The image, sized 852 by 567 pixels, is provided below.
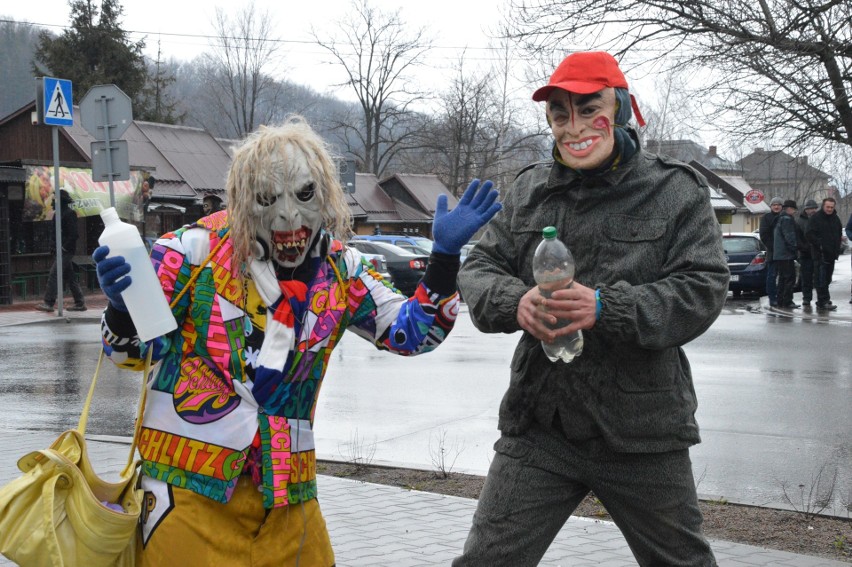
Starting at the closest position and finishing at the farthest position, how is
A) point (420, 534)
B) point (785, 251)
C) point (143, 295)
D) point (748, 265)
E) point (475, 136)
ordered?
1. point (143, 295)
2. point (420, 534)
3. point (785, 251)
4. point (748, 265)
5. point (475, 136)

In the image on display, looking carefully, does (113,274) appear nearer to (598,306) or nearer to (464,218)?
(464,218)

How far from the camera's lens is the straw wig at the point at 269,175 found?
2.95m

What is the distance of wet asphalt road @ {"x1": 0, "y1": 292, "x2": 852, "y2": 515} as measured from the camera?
7.40 m

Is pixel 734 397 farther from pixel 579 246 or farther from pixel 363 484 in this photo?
pixel 579 246

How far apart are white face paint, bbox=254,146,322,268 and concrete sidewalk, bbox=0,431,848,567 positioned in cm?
246

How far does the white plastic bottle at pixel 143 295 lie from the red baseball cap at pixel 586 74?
4.25 ft

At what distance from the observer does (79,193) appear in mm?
24750

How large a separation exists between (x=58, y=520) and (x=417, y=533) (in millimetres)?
3046

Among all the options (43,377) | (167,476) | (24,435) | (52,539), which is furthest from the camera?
(43,377)

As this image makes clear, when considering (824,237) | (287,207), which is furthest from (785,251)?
(287,207)

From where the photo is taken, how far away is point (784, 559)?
5027 millimetres

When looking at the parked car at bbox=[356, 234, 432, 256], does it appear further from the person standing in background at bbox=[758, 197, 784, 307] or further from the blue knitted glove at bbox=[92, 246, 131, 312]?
the blue knitted glove at bbox=[92, 246, 131, 312]

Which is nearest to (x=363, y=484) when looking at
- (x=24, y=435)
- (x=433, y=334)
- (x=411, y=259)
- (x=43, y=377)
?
(x=24, y=435)

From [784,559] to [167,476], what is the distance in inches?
130
